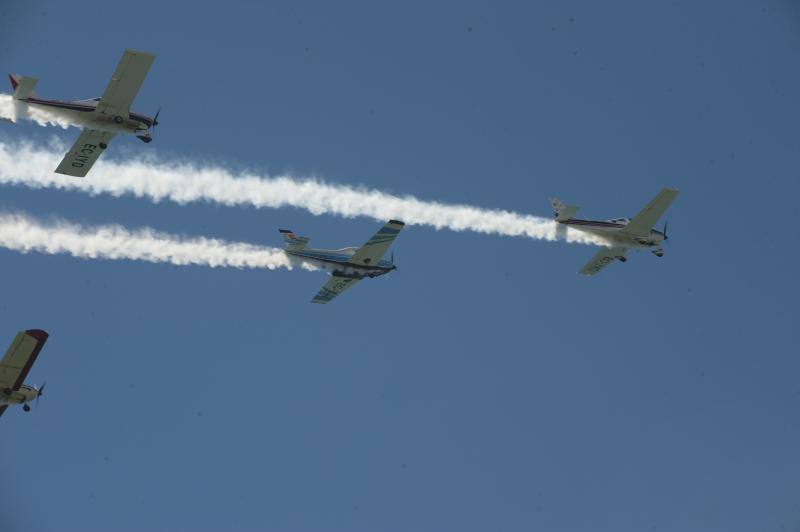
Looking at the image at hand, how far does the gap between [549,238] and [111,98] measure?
18519mm

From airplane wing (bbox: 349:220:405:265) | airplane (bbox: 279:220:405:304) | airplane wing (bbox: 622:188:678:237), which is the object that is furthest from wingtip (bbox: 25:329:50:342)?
airplane wing (bbox: 622:188:678:237)

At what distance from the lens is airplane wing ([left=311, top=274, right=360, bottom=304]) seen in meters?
50.1

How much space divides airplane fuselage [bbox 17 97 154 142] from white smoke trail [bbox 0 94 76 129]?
0.37 feet

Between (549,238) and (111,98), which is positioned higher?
(549,238)

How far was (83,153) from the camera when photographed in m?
42.7

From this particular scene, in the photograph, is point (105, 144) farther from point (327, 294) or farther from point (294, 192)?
point (327, 294)

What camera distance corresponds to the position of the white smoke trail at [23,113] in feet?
132

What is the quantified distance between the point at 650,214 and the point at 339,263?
12.1 m

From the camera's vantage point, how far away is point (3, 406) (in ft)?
136

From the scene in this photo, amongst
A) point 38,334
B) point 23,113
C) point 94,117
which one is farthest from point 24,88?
point 38,334

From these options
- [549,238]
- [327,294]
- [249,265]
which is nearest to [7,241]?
[249,265]

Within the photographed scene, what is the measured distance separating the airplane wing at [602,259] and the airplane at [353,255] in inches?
348

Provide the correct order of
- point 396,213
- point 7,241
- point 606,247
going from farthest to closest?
point 606,247 → point 396,213 → point 7,241

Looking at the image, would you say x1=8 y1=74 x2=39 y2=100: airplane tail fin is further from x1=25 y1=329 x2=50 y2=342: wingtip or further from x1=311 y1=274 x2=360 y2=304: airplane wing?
x1=311 y1=274 x2=360 y2=304: airplane wing
